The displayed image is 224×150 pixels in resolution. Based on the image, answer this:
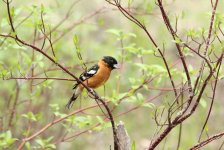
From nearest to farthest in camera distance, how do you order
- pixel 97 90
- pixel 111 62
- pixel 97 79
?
pixel 97 79
pixel 111 62
pixel 97 90

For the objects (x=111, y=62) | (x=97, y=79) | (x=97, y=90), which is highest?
(x=97, y=90)

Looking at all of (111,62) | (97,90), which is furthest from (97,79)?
(97,90)

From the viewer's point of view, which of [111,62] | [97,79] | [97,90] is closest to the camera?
[97,79]

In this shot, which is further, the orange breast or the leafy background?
the leafy background

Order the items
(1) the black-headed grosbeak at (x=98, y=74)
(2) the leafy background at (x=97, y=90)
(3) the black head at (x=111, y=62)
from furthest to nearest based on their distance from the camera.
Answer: (2) the leafy background at (x=97, y=90)
(3) the black head at (x=111, y=62)
(1) the black-headed grosbeak at (x=98, y=74)

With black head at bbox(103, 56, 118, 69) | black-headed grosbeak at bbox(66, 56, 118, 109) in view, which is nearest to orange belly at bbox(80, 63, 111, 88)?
black-headed grosbeak at bbox(66, 56, 118, 109)

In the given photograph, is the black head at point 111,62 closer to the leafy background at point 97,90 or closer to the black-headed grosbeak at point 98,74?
the black-headed grosbeak at point 98,74

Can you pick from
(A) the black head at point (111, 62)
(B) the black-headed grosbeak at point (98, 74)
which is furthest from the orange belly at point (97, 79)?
(A) the black head at point (111, 62)

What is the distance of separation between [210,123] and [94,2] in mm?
3905

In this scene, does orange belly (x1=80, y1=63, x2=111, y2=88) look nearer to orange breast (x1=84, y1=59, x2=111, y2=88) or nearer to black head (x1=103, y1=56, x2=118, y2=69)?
orange breast (x1=84, y1=59, x2=111, y2=88)

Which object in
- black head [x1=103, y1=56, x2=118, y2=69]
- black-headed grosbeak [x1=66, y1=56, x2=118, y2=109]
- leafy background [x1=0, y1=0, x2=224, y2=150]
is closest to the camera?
black-headed grosbeak [x1=66, y1=56, x2=118, y2=109]

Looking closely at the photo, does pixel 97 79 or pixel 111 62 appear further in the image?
pixel 111 62

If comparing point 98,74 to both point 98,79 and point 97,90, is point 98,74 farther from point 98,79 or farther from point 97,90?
point 97,90

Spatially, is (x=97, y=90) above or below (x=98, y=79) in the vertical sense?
above
